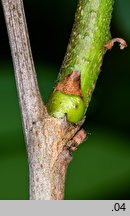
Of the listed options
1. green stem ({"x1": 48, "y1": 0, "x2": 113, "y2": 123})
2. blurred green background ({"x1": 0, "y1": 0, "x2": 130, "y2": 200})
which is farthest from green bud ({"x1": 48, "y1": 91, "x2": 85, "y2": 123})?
blurred green background ({"x1": 0, "y1": 0, "x2": 130, "y2": 200})

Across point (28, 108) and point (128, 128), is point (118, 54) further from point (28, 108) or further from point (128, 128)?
point (28, 108)

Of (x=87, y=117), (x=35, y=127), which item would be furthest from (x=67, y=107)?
(x=87, y=117)

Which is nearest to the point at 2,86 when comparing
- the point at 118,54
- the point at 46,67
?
the point at 46,67

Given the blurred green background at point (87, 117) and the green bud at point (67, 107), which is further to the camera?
the blurred green background at point (87, 117)

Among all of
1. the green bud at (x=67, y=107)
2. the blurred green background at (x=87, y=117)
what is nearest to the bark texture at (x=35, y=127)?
the green bud at (x=67, y=107)

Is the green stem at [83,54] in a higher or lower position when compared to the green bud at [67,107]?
higher

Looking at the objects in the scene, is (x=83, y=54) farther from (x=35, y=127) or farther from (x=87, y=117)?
(x=87, y=117)

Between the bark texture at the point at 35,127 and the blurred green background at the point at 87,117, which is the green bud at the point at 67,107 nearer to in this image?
the bark texture at the point at 35,127
